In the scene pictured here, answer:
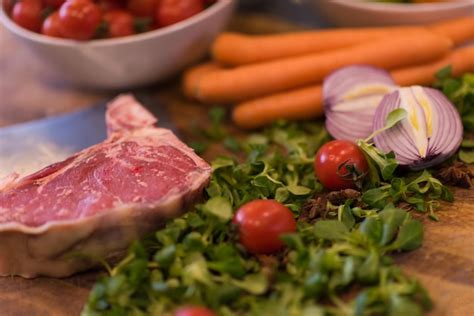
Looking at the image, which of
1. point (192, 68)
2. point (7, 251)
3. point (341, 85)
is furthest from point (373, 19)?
point (7, 251)

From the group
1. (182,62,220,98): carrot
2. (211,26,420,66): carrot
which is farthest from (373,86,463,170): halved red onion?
(182,62,220,98): carrot

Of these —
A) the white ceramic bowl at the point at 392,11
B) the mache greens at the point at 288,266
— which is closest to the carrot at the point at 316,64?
the white ceramic bowl at the point at 392,11

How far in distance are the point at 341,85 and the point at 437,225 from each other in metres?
0.50

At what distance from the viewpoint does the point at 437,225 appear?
1.40 metres

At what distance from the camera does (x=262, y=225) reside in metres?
1.28

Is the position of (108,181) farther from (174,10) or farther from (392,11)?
(392,11)

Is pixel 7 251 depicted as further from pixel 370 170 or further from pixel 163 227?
pixel 370 170

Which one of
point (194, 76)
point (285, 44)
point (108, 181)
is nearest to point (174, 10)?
point (194, 76)

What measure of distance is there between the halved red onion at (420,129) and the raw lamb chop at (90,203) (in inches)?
18.5

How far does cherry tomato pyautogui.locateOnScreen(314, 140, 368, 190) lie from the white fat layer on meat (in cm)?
13

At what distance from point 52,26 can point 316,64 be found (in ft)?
2.63

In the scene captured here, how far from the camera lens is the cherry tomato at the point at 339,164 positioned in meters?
1.47

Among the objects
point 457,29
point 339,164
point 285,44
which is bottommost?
point 339,164

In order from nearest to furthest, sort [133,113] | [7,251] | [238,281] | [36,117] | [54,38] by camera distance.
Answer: [238,281] < [7,251] < [133,113] < [54,38] < [36,117]
